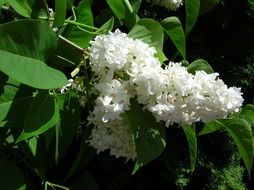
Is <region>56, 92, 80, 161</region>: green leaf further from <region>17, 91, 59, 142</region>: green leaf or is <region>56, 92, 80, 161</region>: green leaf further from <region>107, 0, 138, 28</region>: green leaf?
<region>107, 0, 138, 28</region>: green leaf

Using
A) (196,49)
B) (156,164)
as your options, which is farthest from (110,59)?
(196,49)

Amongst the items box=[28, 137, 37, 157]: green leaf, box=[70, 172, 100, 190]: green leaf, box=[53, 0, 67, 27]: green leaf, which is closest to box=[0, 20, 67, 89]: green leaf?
box=[53, 0, 67, 27]: green leaf

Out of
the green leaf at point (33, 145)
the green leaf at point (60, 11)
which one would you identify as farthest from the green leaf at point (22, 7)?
the green leaf at point (33, 145)

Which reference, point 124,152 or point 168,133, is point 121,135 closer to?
point 124,152

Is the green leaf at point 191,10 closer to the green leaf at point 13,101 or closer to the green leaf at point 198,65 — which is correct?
the green leaf at point 198,65

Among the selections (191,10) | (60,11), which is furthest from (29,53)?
(191,10)

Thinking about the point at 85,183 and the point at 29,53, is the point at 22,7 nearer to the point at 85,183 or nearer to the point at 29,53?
the point at 29,53

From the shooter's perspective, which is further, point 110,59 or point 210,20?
point 210,20
